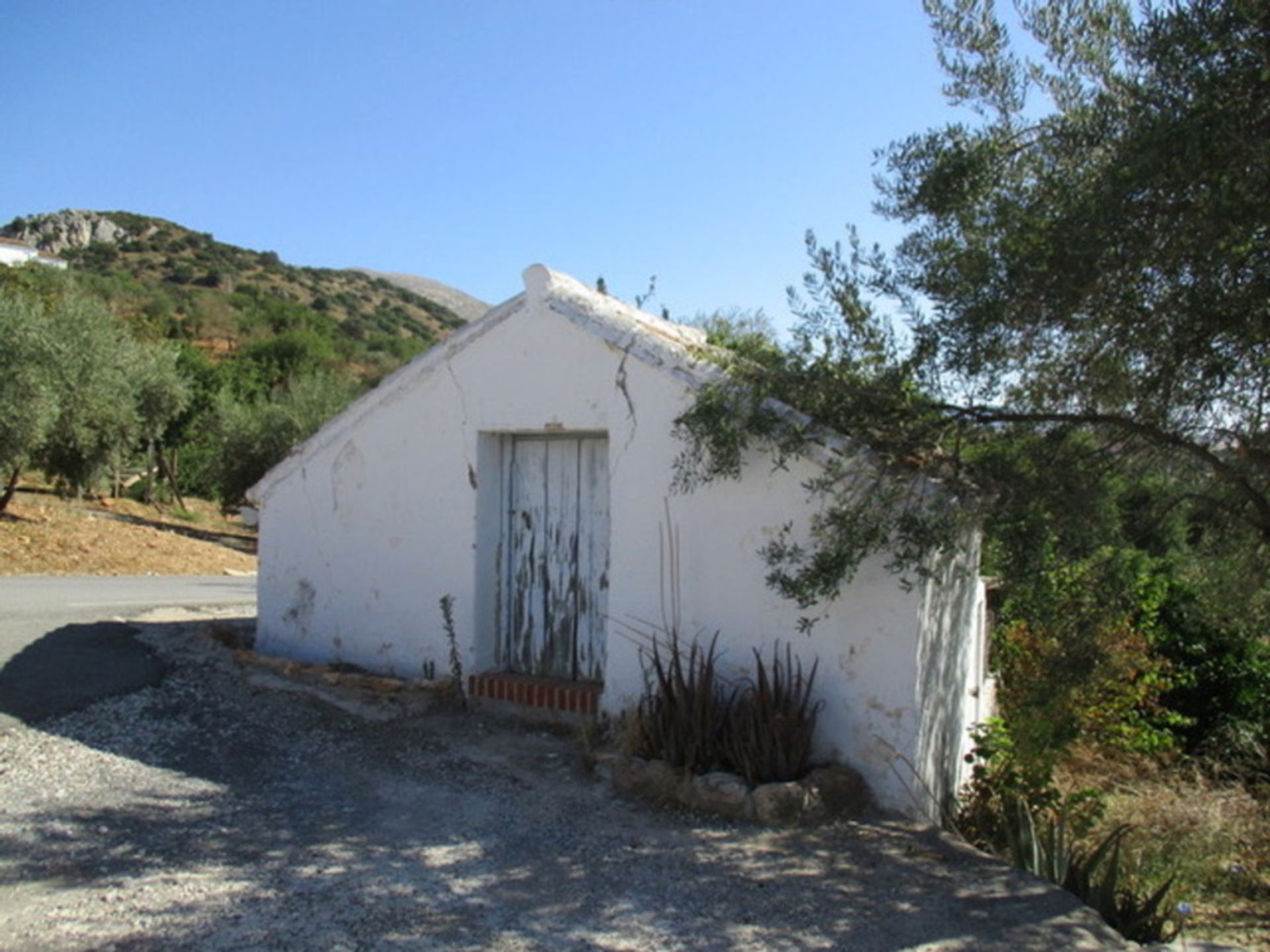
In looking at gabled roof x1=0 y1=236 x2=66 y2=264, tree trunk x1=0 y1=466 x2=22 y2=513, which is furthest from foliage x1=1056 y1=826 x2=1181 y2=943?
gabled roof x1=0 y1=236 x2=66 y2=264

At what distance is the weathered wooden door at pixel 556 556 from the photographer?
22.5ft

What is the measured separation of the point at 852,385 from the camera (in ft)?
17.4

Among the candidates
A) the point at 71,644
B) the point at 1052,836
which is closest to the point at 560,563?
the point at 1052,836

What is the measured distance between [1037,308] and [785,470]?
5.35 ft

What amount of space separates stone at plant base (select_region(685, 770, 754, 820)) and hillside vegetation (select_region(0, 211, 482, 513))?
9936mm

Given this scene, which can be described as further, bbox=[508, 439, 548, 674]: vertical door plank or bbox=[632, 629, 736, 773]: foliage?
bbox=[508, 439, 548, 674]: vertical door plank

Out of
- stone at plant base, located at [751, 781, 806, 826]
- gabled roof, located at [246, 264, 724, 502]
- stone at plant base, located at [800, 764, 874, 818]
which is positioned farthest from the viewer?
gabled roof, located at [246, 264, 724, 502]

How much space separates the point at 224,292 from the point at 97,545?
1800 inches

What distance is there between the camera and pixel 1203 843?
6164 millimetres

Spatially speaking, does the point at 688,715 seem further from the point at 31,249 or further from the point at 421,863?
the point at 31,249

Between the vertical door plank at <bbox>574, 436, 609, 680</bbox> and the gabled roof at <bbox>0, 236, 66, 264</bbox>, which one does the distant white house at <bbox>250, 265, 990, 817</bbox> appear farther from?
the gabled roof at <bbox>0, 236, 66, 264</bbox>

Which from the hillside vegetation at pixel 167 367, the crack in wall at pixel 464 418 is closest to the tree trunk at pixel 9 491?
the hillside vegetation at pixel 167 367

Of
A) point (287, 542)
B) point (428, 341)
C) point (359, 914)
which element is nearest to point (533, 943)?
point (359, 914)

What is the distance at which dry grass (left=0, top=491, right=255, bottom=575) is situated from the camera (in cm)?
1723
